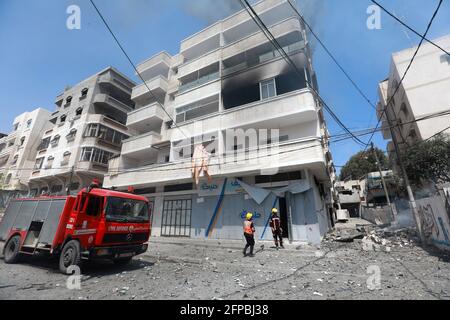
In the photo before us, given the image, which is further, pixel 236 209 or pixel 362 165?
pixel 362 165

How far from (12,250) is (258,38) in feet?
57.8

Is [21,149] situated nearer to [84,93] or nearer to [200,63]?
[84,93]

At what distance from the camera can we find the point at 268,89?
44.4 feet

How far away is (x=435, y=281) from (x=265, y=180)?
26.5ft

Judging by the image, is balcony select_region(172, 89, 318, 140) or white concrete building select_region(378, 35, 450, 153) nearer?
balcony select_region(172, 89, 318, 140)

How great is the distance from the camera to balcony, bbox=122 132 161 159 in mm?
17188

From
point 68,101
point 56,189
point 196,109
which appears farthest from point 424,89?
point 68,101

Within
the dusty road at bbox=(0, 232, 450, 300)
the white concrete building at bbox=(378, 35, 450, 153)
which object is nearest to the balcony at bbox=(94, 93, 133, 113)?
the dusty road at bbox=(0, 232, 450, 300)

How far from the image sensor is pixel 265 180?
1227cm

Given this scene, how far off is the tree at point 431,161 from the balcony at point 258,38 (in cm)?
1311

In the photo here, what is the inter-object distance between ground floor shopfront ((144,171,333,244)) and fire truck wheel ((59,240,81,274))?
8192 millimetres

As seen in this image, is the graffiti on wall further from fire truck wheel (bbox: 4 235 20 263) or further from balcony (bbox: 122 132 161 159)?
balcony (bbox: 122 132 161 159)

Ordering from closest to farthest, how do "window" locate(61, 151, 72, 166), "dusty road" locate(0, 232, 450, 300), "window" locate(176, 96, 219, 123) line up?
"dusty road" locate(0, 232, 450, 300) < "window" locate(176, 96, 219, 123) < "window" locate(61, 151, 72, 166)
